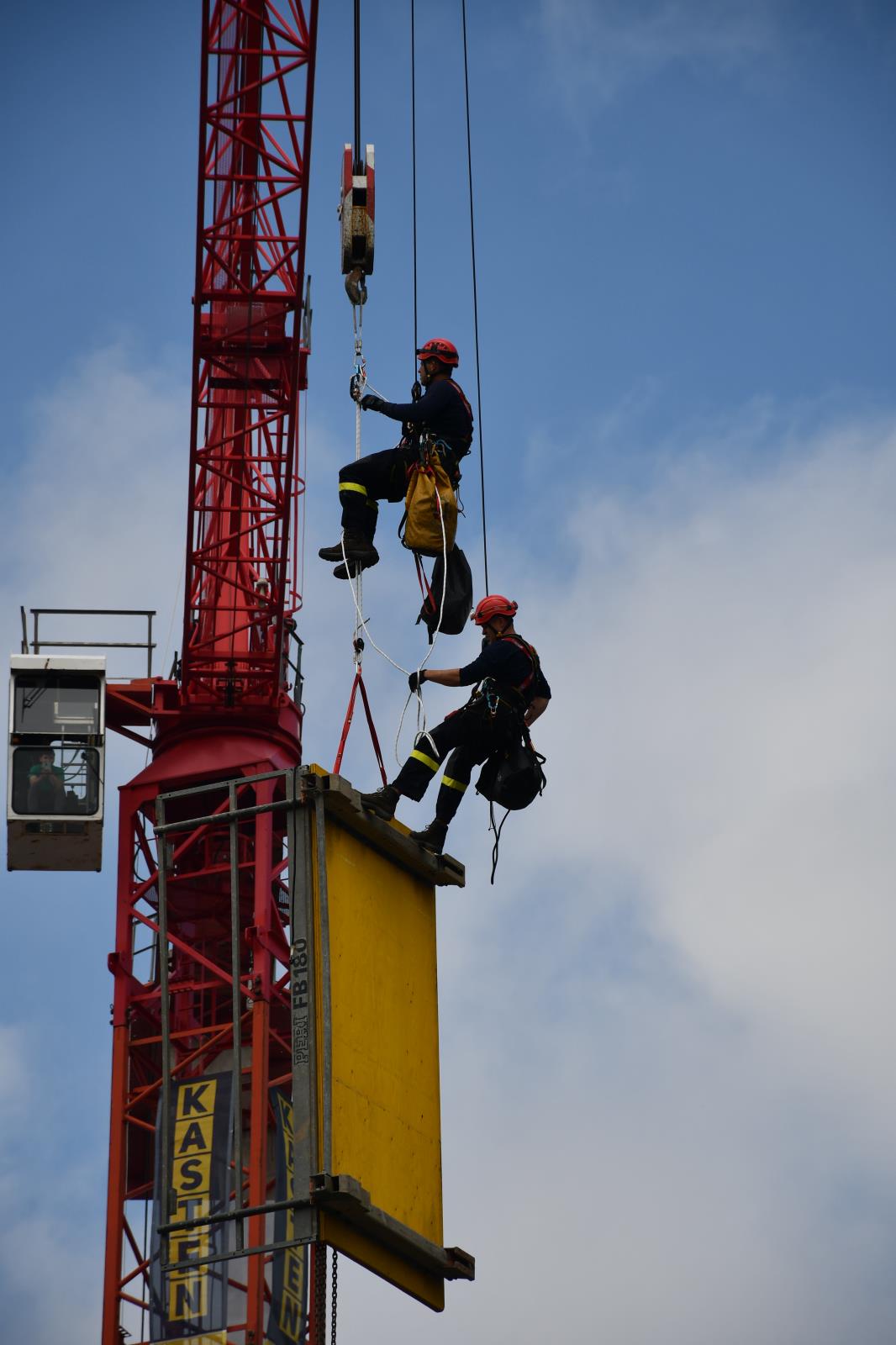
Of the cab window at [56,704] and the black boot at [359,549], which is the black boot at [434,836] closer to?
the black boot at [359,549]

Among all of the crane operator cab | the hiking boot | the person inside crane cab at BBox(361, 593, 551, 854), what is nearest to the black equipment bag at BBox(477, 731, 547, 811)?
the person inside crane cab at BBox(361, 593, 551, 854)

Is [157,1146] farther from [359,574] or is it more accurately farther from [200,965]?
[359,574]

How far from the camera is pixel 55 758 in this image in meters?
40.8

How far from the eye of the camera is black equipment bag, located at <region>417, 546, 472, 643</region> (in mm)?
30109

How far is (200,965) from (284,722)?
149 inches

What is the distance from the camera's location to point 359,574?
3028 centimetres

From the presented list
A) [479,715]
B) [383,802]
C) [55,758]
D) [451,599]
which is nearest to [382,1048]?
[383,802]

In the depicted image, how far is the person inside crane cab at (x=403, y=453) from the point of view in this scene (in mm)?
29750

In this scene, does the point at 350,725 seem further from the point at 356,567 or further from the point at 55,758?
the point at 55,758

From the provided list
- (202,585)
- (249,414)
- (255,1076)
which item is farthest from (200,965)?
(249,414)

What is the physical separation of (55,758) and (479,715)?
1375 centimetres

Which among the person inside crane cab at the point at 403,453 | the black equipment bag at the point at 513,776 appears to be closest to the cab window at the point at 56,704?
the person inside crane cab at the point at 403,453

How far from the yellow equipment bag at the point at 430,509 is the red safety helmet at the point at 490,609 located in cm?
115

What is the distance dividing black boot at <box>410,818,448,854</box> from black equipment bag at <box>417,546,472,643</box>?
8.70 feet
